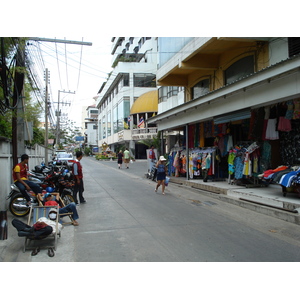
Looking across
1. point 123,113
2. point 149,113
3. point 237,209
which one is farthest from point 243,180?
point 123,113

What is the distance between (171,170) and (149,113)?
3036 centimetres

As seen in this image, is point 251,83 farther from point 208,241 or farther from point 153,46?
point 153,46

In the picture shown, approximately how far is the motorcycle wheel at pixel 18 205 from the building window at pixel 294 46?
1028 centimetres

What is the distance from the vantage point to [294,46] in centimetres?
1066

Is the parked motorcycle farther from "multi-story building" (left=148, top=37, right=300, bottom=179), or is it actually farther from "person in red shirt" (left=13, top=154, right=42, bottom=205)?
"multi-story building" (left=148, top=37, right=300, bottom=179)

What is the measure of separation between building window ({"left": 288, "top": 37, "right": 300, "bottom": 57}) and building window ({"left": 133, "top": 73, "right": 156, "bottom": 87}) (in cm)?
4188

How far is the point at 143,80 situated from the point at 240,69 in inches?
1564

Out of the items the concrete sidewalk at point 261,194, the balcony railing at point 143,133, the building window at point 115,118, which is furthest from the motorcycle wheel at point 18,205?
the building window at point 115,118

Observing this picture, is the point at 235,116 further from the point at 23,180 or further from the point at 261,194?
the point at 23,180

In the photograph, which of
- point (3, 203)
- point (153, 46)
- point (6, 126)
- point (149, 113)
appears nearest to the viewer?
point (3, 203)

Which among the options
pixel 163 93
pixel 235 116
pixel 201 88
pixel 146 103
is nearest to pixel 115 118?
pixel 146 103

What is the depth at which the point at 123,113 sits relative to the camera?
5169 centimetres

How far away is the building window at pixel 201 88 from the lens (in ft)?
55.5

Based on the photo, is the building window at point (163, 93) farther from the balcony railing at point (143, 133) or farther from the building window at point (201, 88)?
the balcony railing at point (143, 133)
